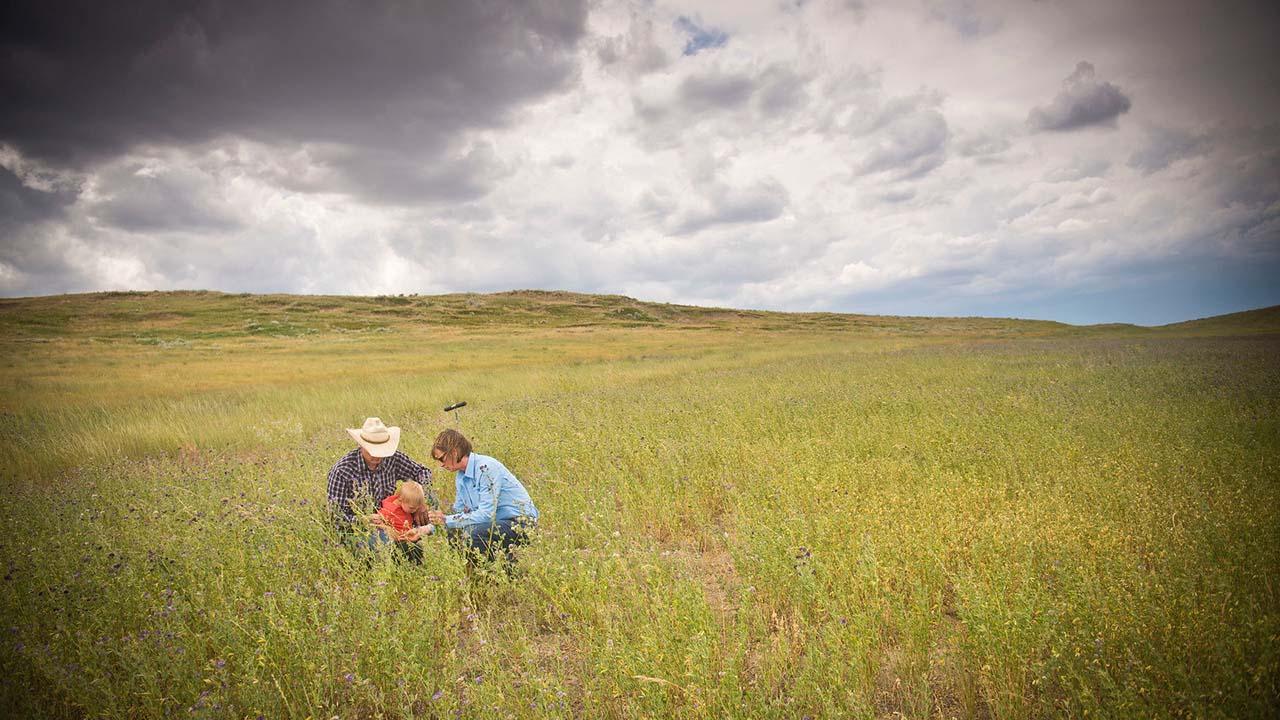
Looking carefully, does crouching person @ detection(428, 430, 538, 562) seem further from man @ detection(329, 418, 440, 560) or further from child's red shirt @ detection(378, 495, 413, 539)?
man @ detection(329, 418, 440, 560)

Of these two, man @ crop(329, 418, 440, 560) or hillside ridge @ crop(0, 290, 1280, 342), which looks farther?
hillside ridge @ crop(0, 290, 1280, 342)

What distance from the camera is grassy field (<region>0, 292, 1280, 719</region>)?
3.01 m

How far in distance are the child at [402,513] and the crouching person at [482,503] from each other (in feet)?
0.60

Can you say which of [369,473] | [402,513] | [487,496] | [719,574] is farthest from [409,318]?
[719,574]

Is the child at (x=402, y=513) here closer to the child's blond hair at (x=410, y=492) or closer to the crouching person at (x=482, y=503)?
the child's blond hair at (x=410, y=492)

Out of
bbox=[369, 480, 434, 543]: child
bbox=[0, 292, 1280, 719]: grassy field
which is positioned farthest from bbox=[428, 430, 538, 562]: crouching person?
bbox=[0, 292, 1280, 719]: grassy field

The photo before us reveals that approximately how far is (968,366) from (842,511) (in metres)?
15.5

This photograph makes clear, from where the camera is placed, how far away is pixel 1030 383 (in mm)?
13023

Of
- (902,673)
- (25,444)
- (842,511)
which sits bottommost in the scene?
(25,444)

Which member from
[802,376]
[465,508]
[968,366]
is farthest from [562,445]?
[968,366]

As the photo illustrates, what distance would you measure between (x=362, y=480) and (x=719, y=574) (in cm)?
374

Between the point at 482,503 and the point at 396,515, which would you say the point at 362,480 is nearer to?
the point at 396,515

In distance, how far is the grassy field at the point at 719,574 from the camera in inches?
119

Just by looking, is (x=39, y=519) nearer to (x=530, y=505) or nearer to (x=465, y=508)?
(x=465, y=508)
